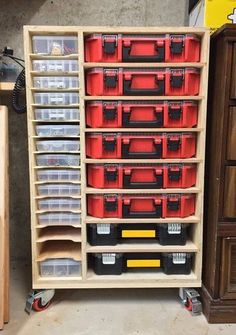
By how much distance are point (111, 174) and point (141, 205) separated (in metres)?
0.25

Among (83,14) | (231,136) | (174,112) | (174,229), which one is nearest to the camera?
(231,136)

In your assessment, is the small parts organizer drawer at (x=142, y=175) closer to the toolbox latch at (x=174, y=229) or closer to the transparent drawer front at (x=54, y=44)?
the toolbox latch at (x=174, y=229)

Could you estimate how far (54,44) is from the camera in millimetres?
1601

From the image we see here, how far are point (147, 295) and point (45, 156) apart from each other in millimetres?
1052

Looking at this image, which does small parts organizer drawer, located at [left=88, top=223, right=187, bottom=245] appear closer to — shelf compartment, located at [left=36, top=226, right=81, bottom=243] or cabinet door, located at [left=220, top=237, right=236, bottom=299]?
shelf compartment, located at [left=36, top=226, right=81, bottom=243]

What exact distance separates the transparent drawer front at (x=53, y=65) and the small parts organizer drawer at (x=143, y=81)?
0.36 ft

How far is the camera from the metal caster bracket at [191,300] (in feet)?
5.48


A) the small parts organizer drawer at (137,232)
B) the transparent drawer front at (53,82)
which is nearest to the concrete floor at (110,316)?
the small parts organizer drawer at (137,232)

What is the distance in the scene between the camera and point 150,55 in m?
1.59

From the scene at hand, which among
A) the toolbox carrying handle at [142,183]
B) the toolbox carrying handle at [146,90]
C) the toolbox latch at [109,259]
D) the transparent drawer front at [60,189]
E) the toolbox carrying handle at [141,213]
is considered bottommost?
the toolbox latch at [109,259]

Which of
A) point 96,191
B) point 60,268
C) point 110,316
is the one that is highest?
point 96,191

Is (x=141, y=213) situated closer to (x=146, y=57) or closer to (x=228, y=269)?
(x=228, y=269)

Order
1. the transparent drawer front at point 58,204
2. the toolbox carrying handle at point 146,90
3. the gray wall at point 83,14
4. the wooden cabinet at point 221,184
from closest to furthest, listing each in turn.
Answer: the wooden cabinet at point 221,184
the toolbox carrying handle at point 146,90
the transparent drawer front at point 58,204
the gray wall at point 83,14

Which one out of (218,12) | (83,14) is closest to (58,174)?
(83,14)
